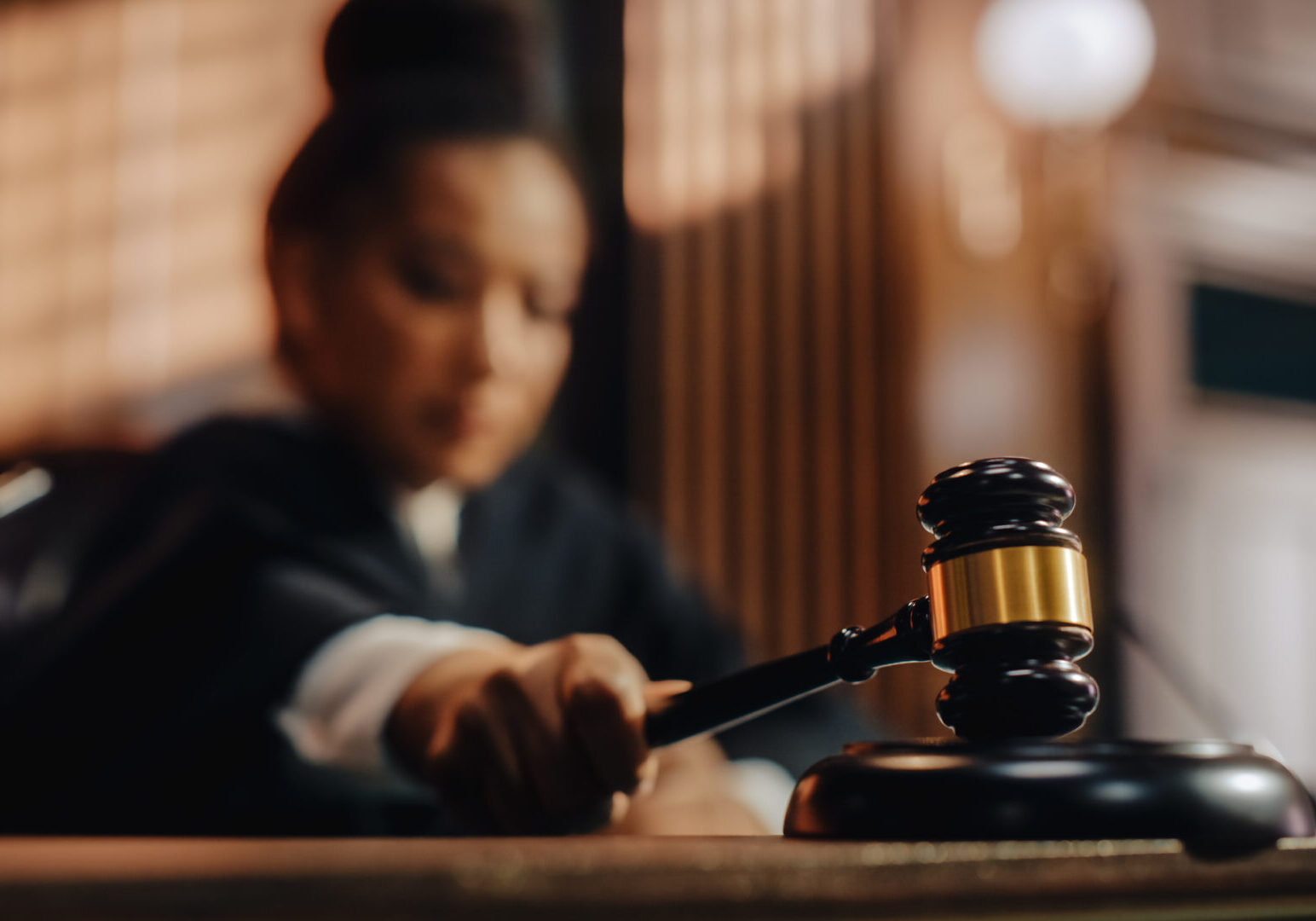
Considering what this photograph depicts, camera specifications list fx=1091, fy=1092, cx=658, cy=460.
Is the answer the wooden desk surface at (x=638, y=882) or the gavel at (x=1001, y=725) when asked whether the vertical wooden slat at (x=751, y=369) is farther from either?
the wooden desk surface at (x=638, y=882)

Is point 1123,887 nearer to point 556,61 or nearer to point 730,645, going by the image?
point 730,645

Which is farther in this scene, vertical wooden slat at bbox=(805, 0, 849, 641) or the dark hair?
vertical wooden slat at bbox=(805, 0, 849, 641)

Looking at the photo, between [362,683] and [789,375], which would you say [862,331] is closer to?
[789,375]

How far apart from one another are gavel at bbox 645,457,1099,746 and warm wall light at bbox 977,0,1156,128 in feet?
5.91

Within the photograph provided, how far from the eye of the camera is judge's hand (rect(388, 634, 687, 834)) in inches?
14.9

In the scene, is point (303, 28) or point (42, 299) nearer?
point (42, 299)

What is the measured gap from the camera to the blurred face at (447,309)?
34.0 inches

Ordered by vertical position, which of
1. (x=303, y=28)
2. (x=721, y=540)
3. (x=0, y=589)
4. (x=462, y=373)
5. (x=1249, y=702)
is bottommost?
(x=1249, y=702)

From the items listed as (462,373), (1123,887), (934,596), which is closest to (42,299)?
(462,373)

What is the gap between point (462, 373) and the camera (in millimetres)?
870

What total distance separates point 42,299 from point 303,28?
56cm

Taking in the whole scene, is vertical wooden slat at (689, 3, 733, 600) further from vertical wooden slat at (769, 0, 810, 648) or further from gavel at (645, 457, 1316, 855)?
gavel at (645, 457, 1316, 855)

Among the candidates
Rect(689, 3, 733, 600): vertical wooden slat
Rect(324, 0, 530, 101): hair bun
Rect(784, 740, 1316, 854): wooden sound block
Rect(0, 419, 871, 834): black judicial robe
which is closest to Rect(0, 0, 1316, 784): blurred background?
Rect(689, 3, 733, 600): vertical wooden slat

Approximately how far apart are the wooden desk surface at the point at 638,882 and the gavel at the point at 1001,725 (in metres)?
0.05
